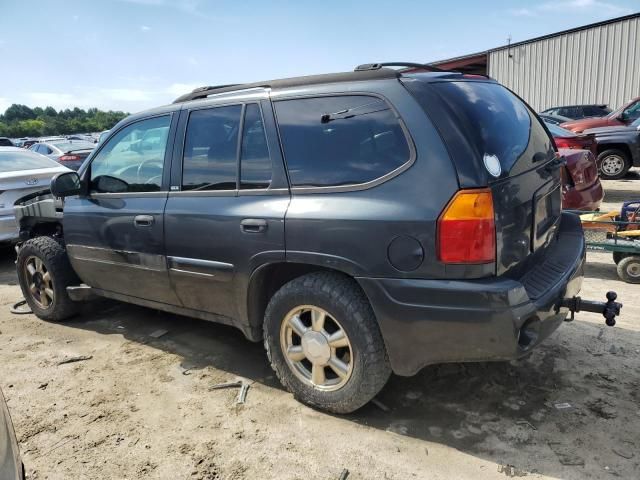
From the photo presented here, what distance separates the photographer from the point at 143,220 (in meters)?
3.57

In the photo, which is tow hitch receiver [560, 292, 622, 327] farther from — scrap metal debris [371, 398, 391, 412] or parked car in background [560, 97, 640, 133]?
parked car in background [560, 97, 640, 133]

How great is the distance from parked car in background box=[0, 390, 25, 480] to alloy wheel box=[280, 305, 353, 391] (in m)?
1.46

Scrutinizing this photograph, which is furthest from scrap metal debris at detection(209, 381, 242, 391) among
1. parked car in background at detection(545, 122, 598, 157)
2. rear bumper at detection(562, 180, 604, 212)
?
parked car in background at detection(545, 122, 598, 157)

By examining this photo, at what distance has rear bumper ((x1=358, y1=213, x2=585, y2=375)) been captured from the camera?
91.7 inches

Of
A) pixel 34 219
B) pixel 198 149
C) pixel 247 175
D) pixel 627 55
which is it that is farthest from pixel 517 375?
pixel 627 55

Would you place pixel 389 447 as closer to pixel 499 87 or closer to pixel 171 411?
pixel 171 411

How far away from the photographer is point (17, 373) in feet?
12.3

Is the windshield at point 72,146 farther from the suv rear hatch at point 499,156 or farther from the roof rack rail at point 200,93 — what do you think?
the suv rear hatch at point 499,156

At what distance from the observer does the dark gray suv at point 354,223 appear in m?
2.38

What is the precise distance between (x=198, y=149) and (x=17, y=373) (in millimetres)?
2163

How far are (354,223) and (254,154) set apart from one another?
2.86ft

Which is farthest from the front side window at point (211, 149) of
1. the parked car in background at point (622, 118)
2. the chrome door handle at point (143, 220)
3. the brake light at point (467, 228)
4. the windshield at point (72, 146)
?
the windshield at point (72, 146)

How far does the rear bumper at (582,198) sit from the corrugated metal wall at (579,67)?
17694 mm

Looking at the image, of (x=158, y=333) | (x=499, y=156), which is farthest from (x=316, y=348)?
(x=158, y=333)
